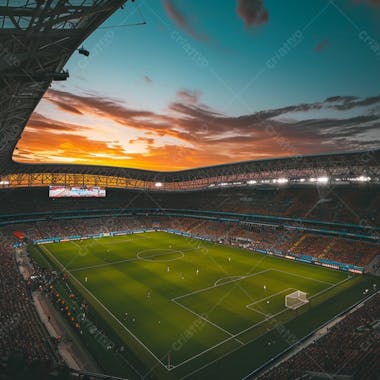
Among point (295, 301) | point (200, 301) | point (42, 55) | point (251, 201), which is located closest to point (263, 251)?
point (251, 201)

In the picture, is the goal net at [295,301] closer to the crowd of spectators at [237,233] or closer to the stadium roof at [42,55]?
the crowd of spectators at [237,233]

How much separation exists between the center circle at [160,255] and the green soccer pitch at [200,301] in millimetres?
181

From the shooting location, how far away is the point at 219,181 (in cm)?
8019

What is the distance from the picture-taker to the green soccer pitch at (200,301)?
20828 mm

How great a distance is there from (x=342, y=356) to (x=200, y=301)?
15460mm

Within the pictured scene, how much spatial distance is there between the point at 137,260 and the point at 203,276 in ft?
45.3

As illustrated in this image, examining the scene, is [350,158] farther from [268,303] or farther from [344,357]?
[344,357]

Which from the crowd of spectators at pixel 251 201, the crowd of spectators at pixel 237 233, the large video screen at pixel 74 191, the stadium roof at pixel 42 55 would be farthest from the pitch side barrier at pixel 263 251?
the stadium roof at pixel 42 55

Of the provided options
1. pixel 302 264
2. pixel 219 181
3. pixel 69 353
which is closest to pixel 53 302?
pixel 69 353

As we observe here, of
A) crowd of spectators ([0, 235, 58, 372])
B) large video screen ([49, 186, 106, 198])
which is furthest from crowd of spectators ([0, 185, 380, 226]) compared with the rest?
crowd of spectators ([0, 235, 58, 372])

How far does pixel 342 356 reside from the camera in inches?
662

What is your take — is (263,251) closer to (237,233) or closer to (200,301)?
(237,233)

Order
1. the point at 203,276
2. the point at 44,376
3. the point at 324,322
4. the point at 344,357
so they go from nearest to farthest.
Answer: the point at 44,376
the point at 344,357
the point at 324,322
the point at 203,276

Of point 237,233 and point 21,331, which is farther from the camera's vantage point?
point 237,233
